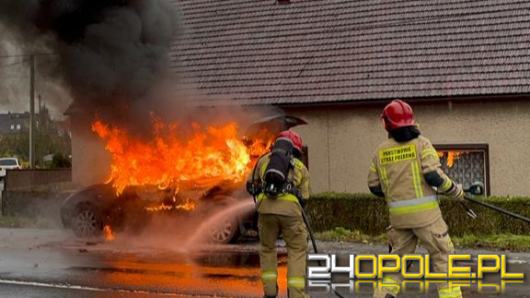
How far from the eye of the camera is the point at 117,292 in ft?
28.0

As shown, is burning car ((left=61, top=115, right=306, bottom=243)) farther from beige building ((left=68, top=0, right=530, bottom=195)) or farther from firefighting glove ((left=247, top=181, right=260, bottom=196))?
firefighting glove ((left=247, top=181, right=260, bottom=196))

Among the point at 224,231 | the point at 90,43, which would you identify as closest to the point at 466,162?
the point at 224,231

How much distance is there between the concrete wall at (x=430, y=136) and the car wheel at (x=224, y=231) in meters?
4.42

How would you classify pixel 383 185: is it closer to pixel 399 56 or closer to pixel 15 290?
pixel 15 290

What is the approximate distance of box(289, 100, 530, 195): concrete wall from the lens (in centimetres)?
1514

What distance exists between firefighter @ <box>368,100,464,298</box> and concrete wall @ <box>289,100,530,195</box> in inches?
373

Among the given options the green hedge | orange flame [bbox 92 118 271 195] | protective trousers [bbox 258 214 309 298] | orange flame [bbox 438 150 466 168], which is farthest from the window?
protective trousers [bbox 258 214 309 298]

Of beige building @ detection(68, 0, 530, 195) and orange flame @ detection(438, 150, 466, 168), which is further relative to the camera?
orange flame @ detection(438, 150, 466, 168)

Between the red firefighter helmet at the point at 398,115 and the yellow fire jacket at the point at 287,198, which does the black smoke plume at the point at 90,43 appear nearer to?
the yellow fire jacket at the point at 287,198

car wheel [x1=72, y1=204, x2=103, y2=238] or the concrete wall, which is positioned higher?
the concrete wall

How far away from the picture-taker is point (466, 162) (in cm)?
1572

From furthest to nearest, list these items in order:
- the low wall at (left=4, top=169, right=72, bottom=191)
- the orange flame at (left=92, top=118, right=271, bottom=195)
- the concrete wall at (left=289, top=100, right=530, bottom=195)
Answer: the low wall at (left=4, top=169, right=72, bottom=191), the concrete wall at (left=289, top=100, right=530, bottom=195), the orange flame at (left=92, top=118, right=271, bottom=195)

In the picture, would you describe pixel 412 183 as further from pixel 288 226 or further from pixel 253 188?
pixel 253 188

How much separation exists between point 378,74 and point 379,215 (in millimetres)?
4199
